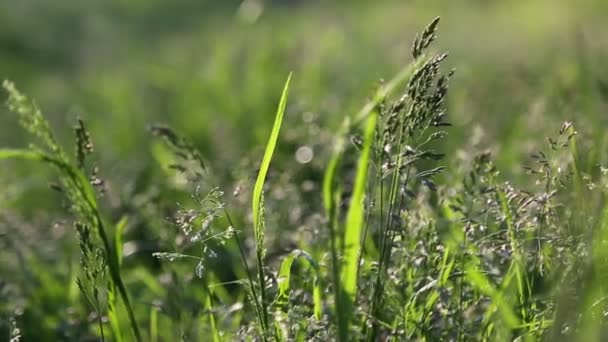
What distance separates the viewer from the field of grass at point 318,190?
175 centimetres

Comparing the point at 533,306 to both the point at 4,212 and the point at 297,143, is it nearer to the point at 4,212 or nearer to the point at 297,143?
the point at 4,212

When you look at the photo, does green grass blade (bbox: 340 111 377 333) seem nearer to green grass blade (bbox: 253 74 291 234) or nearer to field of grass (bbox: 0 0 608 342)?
field of grass (bbox: 0 0 608 342)

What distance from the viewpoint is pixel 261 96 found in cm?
508

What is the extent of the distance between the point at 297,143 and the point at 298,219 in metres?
1.27

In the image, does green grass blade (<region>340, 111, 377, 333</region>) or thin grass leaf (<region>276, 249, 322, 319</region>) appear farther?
thin grass leaf (<region>276, 249, 322, 319</region>)

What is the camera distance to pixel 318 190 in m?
3.22

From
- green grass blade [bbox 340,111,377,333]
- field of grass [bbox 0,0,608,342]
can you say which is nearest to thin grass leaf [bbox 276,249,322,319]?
field of grass [bbox 0,0,608,342]

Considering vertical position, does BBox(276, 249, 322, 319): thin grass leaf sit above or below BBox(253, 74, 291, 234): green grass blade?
below

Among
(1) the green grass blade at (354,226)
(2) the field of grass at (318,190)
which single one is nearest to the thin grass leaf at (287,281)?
(2) the field of grass at (318,190)

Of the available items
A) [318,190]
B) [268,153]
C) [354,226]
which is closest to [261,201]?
[268,153]

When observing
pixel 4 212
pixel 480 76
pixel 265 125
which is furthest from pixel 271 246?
pixel 480 76

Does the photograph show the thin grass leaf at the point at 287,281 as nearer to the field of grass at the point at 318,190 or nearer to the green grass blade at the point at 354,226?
the field of grass at the point at 318,190

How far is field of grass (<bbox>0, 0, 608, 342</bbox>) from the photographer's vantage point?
68.8 inches

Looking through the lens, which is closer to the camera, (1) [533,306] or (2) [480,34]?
(1) [533,306]
